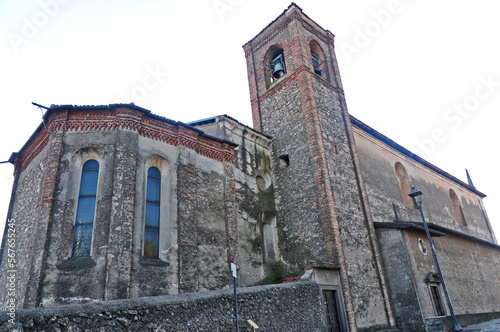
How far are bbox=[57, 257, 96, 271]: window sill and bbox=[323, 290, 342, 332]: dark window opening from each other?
22.3ft

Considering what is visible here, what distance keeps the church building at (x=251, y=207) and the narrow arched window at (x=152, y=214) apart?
3cm

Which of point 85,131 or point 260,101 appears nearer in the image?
point 85,131

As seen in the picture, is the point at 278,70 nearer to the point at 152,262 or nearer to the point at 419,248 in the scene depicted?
the point at 419,248

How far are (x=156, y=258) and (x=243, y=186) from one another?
4.54 metres

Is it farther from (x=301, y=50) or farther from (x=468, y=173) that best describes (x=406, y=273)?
(x=468, y=173)

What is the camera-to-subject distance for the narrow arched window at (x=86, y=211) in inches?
350

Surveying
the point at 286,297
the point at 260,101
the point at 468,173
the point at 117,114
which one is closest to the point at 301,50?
the point at 260,101

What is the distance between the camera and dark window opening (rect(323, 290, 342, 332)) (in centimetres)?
1050

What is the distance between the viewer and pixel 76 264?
335 inches

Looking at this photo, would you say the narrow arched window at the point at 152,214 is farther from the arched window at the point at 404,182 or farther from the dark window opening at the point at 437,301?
the arched window at the point at 404,182

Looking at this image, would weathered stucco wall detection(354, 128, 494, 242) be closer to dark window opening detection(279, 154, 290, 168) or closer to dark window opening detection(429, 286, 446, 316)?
dark window opening detection(429, 286, 446, 316)

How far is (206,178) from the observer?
455 inches

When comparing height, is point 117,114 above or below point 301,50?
below

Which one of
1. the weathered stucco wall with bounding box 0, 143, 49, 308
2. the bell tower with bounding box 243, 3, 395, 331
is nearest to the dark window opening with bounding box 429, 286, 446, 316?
the bell tower with bounding box 243, 3, 395, 331
